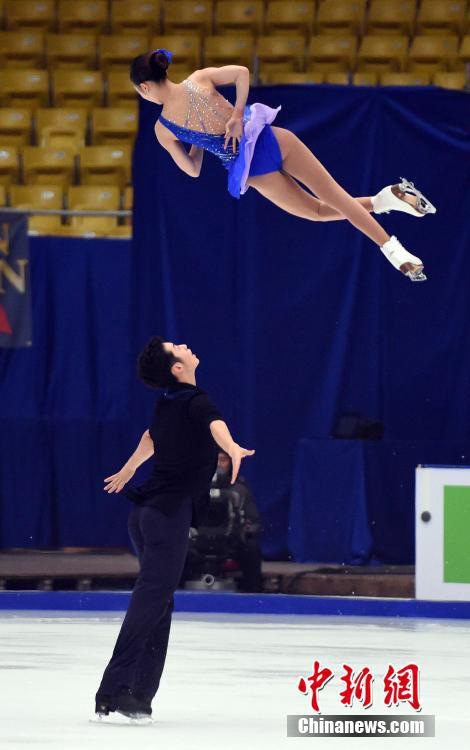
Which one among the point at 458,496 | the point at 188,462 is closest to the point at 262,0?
the point at 458,496

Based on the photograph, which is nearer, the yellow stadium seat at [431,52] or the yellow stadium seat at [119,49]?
the yellow stadium seat at [431,52]

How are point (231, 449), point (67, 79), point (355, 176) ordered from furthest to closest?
point (67, 79)
point (355, 176)
point (231, 449)

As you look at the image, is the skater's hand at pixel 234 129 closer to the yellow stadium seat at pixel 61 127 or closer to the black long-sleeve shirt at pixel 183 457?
the black long-sleeve shirt at pixel 183 457

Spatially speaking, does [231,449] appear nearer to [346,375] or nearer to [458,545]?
[458,545]

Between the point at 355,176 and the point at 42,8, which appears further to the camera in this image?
the point at 42,8

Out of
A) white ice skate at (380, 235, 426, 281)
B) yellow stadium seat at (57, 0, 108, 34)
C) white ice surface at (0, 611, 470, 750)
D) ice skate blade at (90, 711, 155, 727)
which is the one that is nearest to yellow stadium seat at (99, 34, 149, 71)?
yellow stadium seat at (57, 0, 108, 34)

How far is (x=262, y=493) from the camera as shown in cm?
1064

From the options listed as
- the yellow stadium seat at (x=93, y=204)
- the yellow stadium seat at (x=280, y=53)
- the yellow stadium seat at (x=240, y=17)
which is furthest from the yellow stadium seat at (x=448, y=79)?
the yellow stadium seat at (x=93, y=204)

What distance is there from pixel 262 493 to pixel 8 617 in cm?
237

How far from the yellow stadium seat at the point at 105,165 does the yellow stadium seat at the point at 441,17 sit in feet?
10.3

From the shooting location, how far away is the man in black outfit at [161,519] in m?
4.96

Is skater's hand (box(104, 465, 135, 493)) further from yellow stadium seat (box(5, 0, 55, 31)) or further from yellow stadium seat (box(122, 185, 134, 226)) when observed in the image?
yellow stadium seat (box(5, 0, 55, 31))

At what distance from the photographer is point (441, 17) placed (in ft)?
47.0

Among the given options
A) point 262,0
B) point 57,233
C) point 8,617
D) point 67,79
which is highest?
point 262,0
